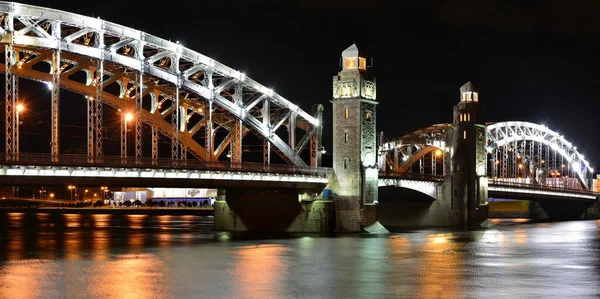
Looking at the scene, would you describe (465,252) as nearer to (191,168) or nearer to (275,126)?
(191,168)

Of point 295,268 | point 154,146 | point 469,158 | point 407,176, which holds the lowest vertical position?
point 295,268

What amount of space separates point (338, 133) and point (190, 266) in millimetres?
34711

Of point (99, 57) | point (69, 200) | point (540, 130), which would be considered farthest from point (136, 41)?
point (69, 200)

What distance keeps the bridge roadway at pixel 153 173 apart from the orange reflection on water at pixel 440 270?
41.4 ft

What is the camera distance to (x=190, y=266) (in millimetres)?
46531

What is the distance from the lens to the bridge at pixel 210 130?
61.1 meters

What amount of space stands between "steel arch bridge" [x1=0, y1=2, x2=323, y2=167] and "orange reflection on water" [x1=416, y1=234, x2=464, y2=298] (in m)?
18.8

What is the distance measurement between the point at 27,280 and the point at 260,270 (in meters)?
10.4

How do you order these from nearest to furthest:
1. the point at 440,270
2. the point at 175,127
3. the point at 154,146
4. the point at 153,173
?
the point at 440,270, the point at 153,173, the point at 154,146, the point at 175,127

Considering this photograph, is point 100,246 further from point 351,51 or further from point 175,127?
point 351,51

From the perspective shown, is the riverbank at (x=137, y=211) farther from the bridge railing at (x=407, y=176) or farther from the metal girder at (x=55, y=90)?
the metal girder at (x=55, y=90)

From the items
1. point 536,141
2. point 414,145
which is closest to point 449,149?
point 414,145

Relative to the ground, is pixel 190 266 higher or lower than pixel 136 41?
lower

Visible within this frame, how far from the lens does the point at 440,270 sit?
1807 inches
